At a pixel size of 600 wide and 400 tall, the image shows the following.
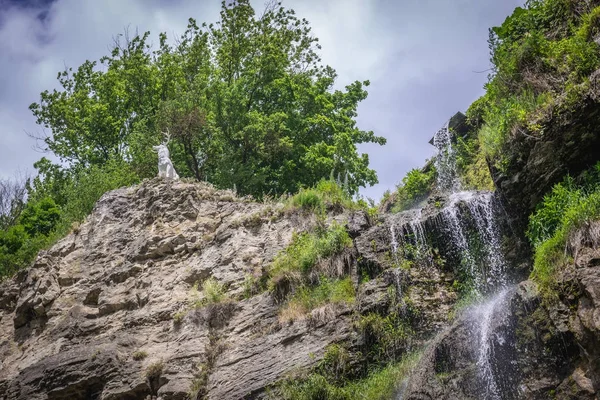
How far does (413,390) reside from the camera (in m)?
9.91

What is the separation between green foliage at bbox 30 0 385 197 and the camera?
84.0 feet

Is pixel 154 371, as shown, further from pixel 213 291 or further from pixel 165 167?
pixel 165 167

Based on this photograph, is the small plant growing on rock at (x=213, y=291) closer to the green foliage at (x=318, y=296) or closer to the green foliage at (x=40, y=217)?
the green foliage at (x=318, y=296)

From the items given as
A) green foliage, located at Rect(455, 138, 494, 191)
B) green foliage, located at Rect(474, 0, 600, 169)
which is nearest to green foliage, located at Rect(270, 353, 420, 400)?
green foliage, located at Rect(474, 0, 600, 169)

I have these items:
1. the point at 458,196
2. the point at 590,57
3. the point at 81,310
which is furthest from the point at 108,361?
the point at 590,57

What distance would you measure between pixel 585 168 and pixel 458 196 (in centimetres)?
338

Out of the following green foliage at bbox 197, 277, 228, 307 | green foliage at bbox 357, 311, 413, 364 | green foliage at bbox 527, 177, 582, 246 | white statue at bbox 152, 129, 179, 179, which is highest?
white statue at bbox 152, 129, 179, 179

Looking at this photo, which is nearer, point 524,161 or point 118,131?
point 524,161

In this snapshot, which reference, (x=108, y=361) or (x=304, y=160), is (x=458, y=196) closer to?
(x=108, y=361)

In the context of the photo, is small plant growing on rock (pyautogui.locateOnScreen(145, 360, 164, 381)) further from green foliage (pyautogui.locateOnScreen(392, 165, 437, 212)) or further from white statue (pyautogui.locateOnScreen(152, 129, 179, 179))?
green foliage (pyautogui.locateOnScreen(392, 165, 437, 212))

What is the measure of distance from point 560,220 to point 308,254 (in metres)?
5.93

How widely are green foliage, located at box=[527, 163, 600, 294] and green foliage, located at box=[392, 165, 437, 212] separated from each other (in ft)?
23.6

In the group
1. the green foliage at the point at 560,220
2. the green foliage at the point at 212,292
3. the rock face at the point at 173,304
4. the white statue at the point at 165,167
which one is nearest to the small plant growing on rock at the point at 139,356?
the rock face at the point at 173,304

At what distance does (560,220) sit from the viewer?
1109 centimetres
